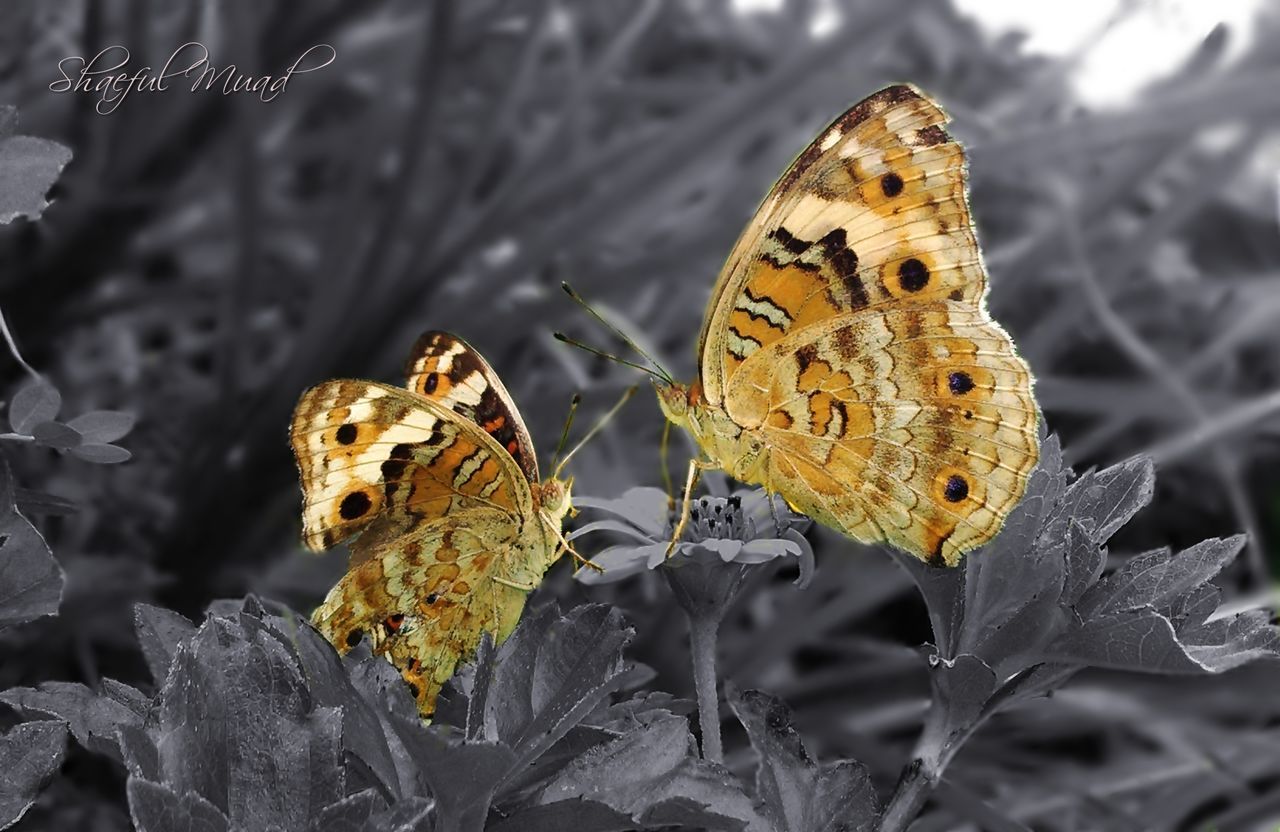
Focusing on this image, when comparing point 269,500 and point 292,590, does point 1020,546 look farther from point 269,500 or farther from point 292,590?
point 269,500

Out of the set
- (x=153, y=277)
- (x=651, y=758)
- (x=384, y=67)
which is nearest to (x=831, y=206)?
(x=651, y=758)

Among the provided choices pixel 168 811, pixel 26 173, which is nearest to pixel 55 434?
pixel 26 173

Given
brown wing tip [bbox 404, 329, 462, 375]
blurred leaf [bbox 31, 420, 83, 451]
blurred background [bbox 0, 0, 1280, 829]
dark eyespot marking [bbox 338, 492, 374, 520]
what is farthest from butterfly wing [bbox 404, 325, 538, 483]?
blurred background [bbox 0, 0, 1280, 829]

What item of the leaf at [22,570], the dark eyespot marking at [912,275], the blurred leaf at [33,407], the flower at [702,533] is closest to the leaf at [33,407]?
the blurred leaf at [33,407]

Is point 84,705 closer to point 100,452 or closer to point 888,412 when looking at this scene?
point 100,452

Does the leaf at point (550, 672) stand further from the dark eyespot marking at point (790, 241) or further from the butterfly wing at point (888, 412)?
the dark eyespot marking at point (790, 241)

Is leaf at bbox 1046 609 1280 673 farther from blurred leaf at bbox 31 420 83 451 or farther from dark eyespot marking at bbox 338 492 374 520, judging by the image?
blurred leaf at bbox 31 420 83 451
